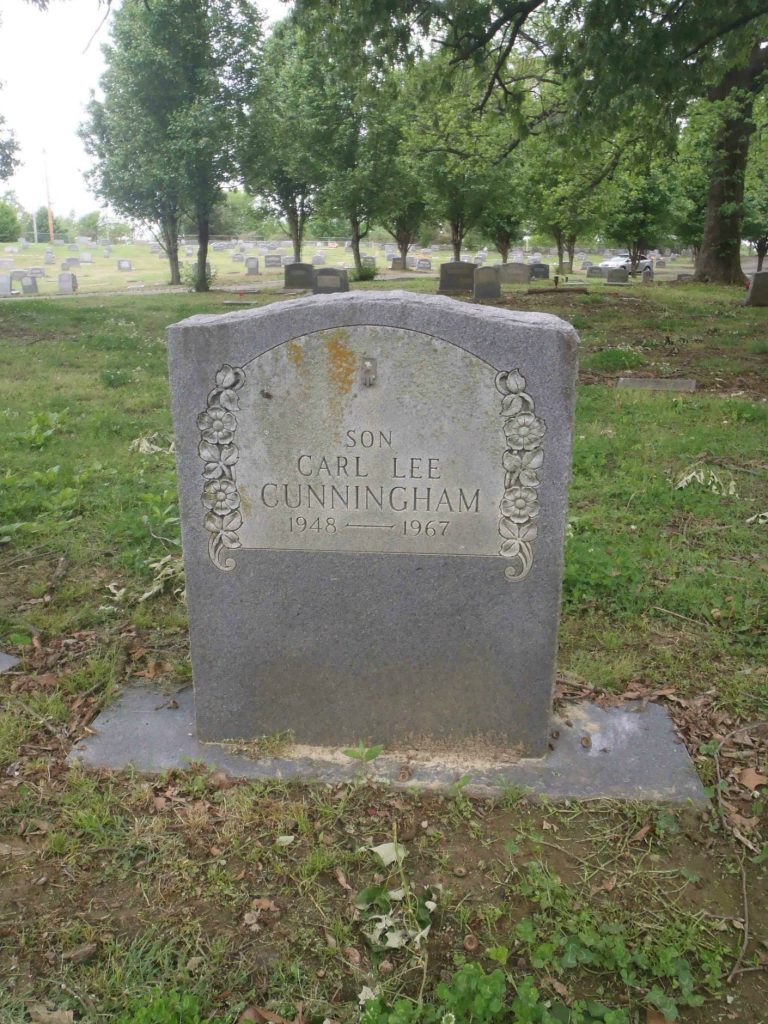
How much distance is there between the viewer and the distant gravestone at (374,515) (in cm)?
279

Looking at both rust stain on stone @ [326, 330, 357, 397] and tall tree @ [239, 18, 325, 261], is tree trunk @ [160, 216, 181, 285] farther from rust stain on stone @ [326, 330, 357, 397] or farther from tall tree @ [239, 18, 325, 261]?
rust stain on stone @ [326, 330, 357, 397]

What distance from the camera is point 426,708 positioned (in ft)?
10.3

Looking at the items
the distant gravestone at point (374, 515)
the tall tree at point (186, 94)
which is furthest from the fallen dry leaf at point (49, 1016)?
the tall tree at point (186, 94)

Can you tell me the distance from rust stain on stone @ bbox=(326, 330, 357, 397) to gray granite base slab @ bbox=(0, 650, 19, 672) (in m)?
2.23

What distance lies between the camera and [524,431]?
9.22 feet

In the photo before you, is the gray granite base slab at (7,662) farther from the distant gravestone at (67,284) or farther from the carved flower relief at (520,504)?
the distant gravestone at (67,284)

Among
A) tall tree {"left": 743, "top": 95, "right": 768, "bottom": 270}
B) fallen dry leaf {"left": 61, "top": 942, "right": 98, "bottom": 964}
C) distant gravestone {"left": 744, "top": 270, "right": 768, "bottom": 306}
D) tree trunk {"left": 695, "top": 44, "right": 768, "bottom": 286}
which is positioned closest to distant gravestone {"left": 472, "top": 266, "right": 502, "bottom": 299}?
tree trunk {"left": 695, "top": 44, "right": 768, "bottom": 286}

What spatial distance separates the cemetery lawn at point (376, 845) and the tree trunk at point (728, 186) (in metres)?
15.5

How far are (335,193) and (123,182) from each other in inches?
309

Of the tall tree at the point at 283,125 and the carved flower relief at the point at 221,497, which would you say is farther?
the tall tree at the point at 283,125

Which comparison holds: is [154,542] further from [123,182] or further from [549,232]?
[549,232]

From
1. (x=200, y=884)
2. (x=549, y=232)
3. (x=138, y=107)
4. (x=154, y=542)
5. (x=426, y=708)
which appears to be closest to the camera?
(x=200, y=884)

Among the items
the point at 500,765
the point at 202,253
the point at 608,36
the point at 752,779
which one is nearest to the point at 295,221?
the point at 202,253

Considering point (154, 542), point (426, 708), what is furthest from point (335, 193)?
point (426, 708)
